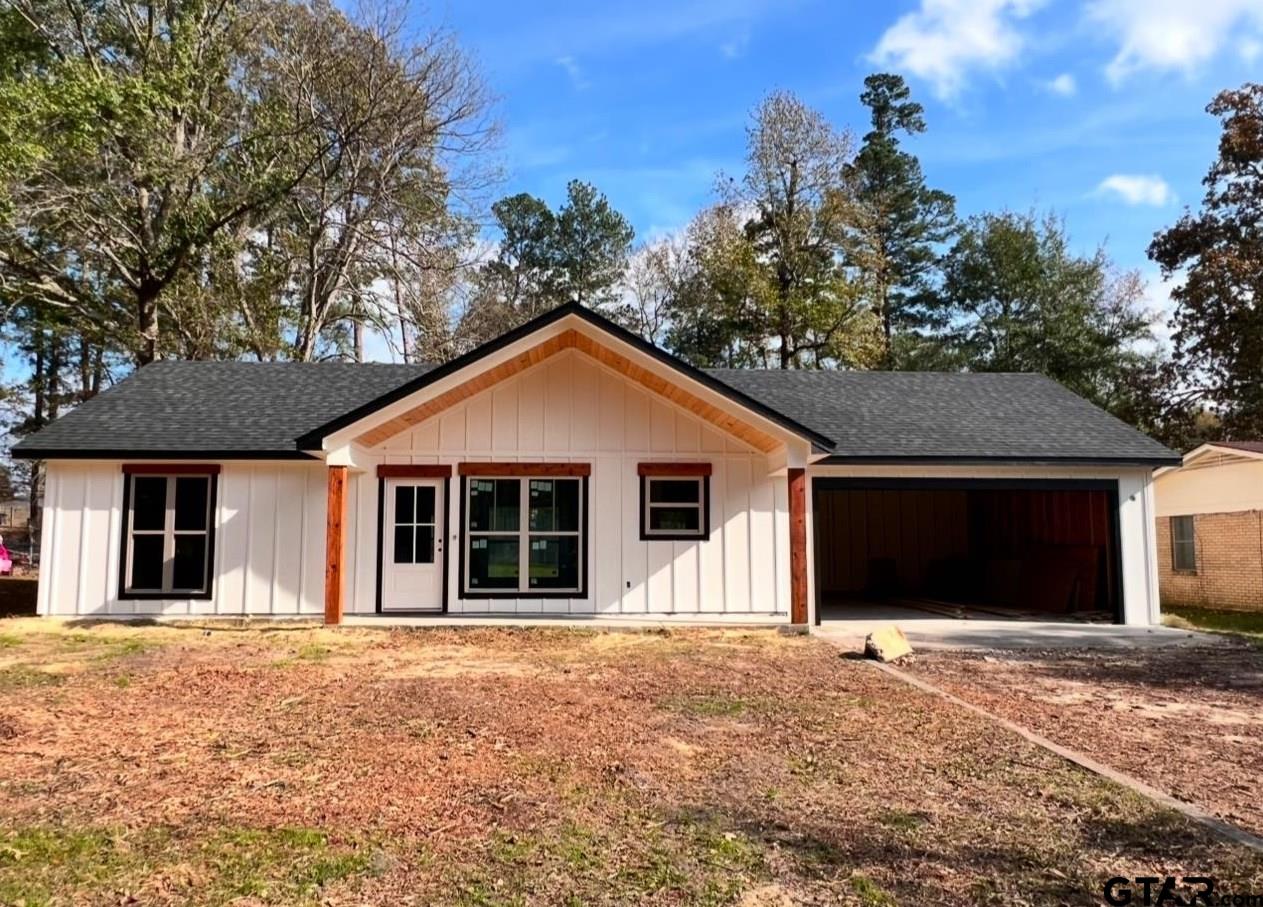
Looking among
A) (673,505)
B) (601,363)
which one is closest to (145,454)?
(601,363)

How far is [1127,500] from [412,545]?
10404mm

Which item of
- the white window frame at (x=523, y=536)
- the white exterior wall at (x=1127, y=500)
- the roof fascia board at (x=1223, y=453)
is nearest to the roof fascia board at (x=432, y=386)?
the white window frame at (x=523, y=536)

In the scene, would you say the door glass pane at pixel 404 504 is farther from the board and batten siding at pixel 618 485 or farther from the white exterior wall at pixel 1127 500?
the white exterior wall at pixel 1127 500

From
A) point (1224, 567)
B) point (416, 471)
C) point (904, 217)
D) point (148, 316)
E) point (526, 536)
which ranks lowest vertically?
point (1224, 567)

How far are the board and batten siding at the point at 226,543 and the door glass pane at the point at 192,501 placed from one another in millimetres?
237

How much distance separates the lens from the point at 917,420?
13508 millimetres

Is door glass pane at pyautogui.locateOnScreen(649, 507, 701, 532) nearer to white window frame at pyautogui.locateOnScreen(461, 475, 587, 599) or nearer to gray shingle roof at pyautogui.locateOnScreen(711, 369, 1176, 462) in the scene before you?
white window frame at pyautogui.locateOnScreen(461, 475, 587, 599)

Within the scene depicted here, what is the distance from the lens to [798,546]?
1076 centimetres

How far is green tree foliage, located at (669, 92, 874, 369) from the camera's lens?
2736cm

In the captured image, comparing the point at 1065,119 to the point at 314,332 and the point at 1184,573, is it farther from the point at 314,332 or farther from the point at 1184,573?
the point at 314,332

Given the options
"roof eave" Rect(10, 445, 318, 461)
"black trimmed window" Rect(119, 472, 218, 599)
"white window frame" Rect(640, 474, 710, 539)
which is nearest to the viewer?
"roof eave" Rect(10, 445, 318, 461)

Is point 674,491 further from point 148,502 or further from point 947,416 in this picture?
point 148,502

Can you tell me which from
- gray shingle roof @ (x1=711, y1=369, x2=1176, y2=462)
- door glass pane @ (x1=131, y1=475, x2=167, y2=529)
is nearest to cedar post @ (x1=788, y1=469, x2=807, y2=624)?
gray shingle roof @ (x1=711, y1=369, x2=1176, y2=462)

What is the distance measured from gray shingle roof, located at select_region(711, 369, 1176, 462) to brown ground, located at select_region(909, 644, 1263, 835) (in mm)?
3283
